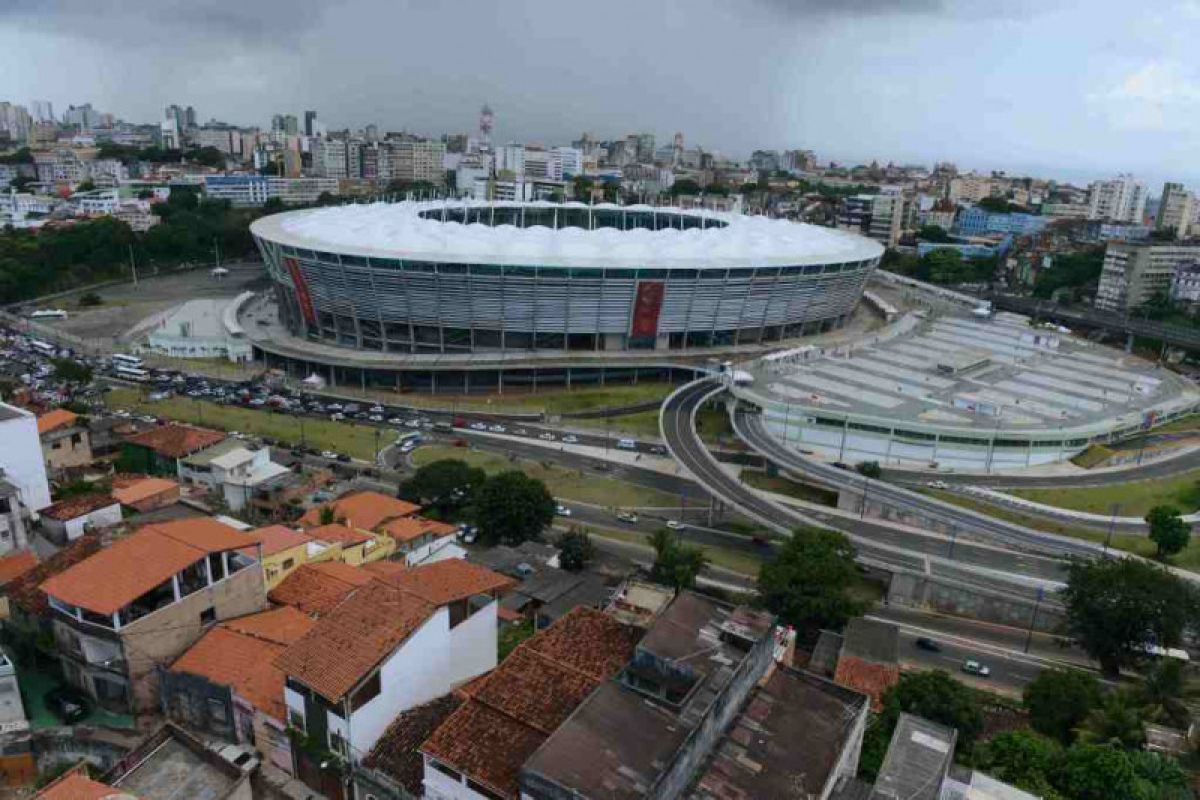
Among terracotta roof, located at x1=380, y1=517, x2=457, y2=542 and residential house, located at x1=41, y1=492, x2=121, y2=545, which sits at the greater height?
residential house, located at x1=41, y1=492, x2=121, y2=545

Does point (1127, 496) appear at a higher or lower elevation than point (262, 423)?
higher

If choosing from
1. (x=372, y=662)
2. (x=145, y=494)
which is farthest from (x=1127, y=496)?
(x=145, y=494)

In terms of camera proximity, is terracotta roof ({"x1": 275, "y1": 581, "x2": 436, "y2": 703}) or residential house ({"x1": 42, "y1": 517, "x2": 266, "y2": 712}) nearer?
terracotta roof ({"x1": 275, "y1": 581, "x2": 436, "y2": 703})

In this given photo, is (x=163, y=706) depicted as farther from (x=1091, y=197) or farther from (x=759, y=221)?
(x=1091, y=197)

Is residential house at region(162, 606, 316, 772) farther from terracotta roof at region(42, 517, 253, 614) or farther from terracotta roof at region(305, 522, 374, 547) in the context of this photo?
terracotta roof at region(305, 522, 374, 547)

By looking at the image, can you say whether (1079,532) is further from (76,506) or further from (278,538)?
(76,506)

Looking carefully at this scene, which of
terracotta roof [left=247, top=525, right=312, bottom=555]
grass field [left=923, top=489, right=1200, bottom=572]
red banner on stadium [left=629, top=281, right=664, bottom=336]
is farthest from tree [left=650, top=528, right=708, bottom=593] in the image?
red banner on stadium [left=629, top=281, right=664, bottom=336]
